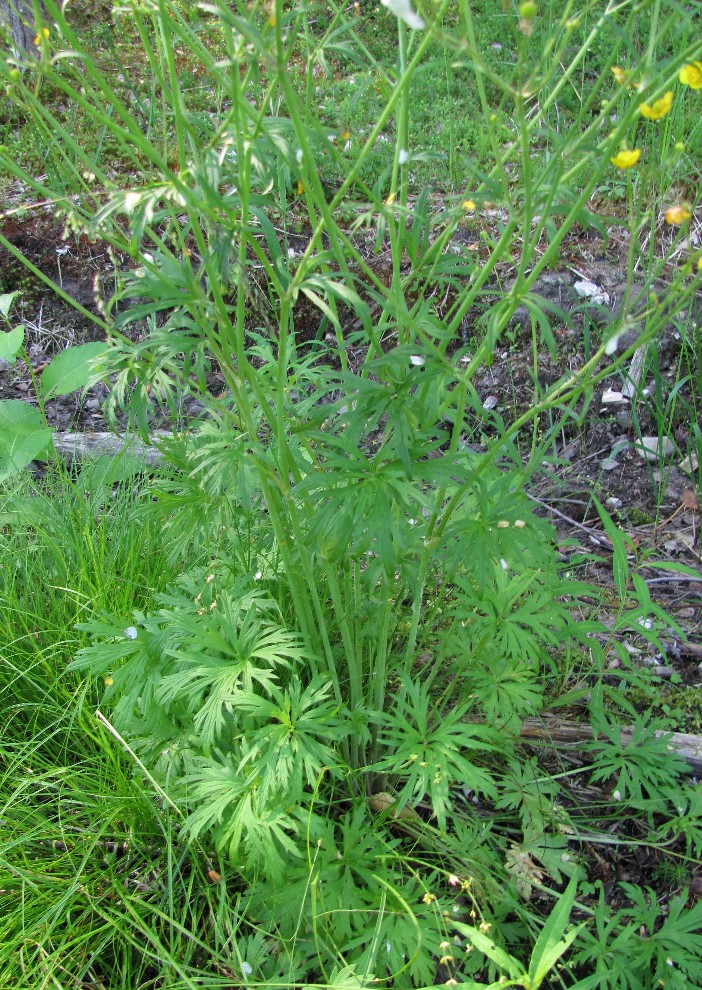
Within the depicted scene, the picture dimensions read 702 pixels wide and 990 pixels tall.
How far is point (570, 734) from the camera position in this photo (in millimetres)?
1989

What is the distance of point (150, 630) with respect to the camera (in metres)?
1.72

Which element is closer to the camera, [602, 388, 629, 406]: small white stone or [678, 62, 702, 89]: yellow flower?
[678, 62, 702, 89]: yellow flower

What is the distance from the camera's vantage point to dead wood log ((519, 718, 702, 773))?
1914 mm

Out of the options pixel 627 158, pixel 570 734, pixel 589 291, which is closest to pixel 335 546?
pixel 627 158

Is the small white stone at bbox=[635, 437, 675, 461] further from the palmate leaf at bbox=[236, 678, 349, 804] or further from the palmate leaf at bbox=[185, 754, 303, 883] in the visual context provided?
the palmate leaf at bbox=[185, 754, 303, 883]

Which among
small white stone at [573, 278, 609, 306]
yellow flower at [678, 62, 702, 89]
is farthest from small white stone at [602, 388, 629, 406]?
yellow flower at [678, 62, 702, 89]

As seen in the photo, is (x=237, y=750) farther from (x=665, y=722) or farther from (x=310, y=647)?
(x=665, y=722)

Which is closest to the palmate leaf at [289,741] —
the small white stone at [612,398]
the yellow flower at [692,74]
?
the yellow flower at [692,74]

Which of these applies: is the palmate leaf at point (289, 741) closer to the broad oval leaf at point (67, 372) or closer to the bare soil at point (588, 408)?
the bare soil at point (588, 408)

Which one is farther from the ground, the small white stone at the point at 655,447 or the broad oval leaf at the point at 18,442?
the broad oval leaf at the point at 18,442

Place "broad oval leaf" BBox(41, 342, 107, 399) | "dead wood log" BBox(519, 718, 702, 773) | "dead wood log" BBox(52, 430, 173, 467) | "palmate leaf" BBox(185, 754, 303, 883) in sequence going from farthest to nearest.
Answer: "dead wood log" BBox(52, 430, 173, 467)
"broad oval leaf" BBox(41, 342, 107, 399)
"dead wood log" BBox(519, 718, 702, 773)
"palmate leaf" BBox(185, 754, 303, 883)

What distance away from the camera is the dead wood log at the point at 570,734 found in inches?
75.4

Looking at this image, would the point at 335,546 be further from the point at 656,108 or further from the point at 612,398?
the point at 612,398

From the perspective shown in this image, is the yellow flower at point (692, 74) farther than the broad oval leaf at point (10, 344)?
No
